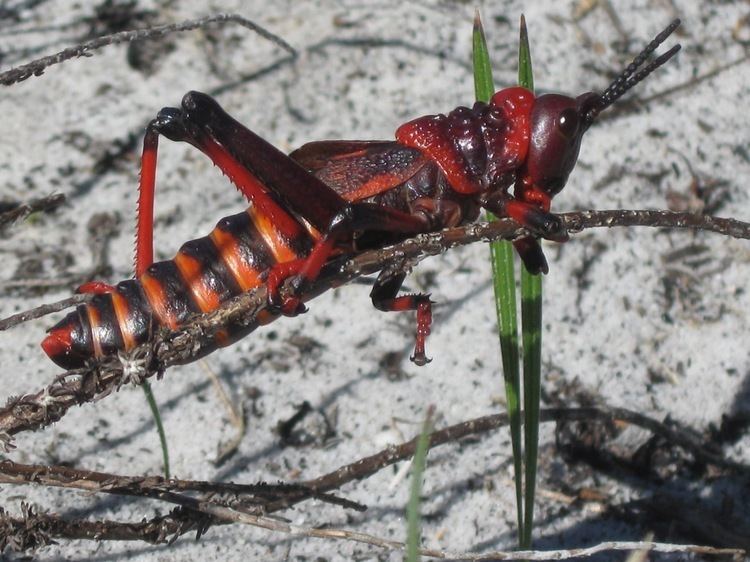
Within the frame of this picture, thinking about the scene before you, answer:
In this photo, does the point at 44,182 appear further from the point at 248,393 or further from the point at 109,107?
the point at 248,393

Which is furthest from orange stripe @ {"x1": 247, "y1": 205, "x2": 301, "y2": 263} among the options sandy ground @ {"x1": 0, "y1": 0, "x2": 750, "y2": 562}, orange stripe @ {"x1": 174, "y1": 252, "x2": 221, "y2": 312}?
sandy ground @ {"x1": 0, "y1": 0, "x2": 750, "y2": 562}

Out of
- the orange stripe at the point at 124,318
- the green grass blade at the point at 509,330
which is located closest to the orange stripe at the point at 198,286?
the orange stripe at the point at 124,318

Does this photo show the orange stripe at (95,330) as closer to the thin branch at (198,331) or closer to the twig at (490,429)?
the thin branch at (198,331)

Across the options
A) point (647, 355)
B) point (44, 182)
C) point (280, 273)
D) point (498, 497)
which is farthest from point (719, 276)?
point (44, 182)

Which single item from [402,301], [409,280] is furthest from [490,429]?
[409,280]

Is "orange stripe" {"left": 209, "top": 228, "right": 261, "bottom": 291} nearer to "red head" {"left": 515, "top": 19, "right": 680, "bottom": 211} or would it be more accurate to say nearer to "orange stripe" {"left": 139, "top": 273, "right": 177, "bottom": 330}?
"orange stripe" {"left": 139, "top": 273, "right": 177, "bottom": 330}
